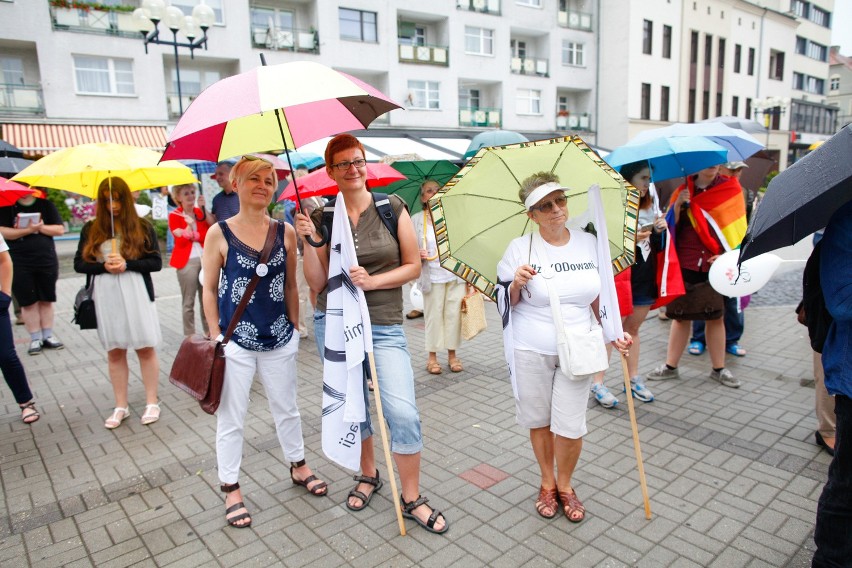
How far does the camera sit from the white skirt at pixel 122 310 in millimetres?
4566

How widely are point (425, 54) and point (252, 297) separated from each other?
26905mm

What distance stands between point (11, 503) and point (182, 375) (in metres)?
1.56

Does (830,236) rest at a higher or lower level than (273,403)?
higher

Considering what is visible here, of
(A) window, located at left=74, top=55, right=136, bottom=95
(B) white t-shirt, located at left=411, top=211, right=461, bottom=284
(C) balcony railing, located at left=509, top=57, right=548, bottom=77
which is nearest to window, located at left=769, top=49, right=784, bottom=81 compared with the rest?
(C) balcony railing, located at left=509, top=57, right=548, bottom=77

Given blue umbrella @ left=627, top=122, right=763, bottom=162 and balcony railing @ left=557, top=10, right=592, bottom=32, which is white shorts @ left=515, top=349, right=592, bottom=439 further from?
balcony railing @ left=557, top=10, right=592, bottom=32

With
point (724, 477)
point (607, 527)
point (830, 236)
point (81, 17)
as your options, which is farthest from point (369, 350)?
point (81, 17)

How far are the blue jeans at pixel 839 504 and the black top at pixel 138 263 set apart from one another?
14.8 feet

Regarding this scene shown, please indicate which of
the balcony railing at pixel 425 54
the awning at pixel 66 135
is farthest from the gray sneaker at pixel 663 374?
the balcony railing at pixel 425 54

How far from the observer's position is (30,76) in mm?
20922

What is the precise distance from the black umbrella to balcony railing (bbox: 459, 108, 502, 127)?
2804 cm

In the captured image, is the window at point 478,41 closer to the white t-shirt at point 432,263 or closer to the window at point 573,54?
the window at point 573,54

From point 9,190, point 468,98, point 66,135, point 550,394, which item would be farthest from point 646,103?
point 9,190

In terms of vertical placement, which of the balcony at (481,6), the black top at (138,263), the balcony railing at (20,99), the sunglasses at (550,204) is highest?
the balcony at (481,6)

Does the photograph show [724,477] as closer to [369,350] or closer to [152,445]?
[369,350]
